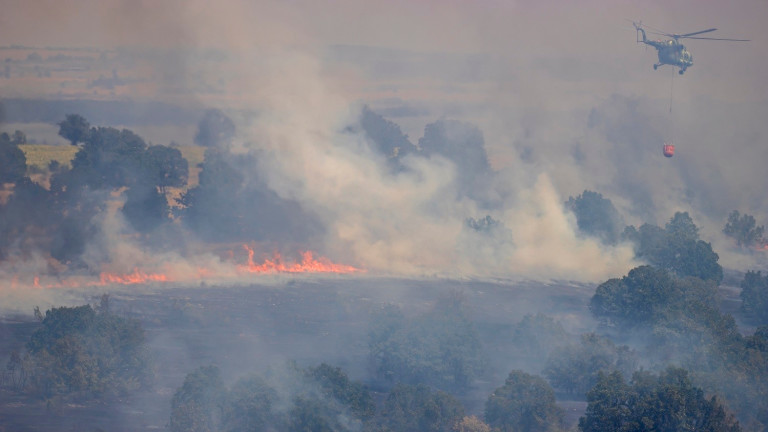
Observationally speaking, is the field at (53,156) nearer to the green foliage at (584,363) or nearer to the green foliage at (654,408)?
the green foliage at (584,363)

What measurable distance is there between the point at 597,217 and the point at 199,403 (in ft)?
279

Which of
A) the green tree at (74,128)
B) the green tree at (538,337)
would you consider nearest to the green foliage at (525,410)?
the green tree at (538,337)

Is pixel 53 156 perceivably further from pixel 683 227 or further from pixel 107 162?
pixel 683 227

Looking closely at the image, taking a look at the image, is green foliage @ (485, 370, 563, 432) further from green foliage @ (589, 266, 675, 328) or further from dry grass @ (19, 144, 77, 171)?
dry grass @ (19, 144, 77, 171)

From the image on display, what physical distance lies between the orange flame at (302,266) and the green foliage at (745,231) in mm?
58886

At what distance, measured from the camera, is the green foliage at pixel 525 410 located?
299ft

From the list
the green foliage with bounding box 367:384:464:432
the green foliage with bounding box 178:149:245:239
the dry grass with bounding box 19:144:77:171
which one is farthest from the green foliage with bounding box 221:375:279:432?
the dry grass with bounding box 19:144:77:171

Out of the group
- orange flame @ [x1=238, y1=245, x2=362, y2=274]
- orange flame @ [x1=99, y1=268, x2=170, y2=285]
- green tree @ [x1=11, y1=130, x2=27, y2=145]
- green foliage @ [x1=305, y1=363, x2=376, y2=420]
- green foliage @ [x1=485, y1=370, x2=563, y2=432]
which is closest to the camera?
green foliage @ [x1=305, y1=363, x2=376, y2=420]

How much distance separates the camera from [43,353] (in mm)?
98812

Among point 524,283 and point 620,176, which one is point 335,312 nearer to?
point 524,283

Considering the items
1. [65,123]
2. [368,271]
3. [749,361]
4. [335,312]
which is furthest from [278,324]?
[65,123]

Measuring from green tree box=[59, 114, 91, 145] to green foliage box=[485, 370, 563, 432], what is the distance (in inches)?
3927

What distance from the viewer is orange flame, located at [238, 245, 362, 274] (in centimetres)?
14125

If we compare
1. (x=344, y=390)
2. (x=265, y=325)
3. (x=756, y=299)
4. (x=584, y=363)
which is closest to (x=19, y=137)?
(x=265, y=325)
